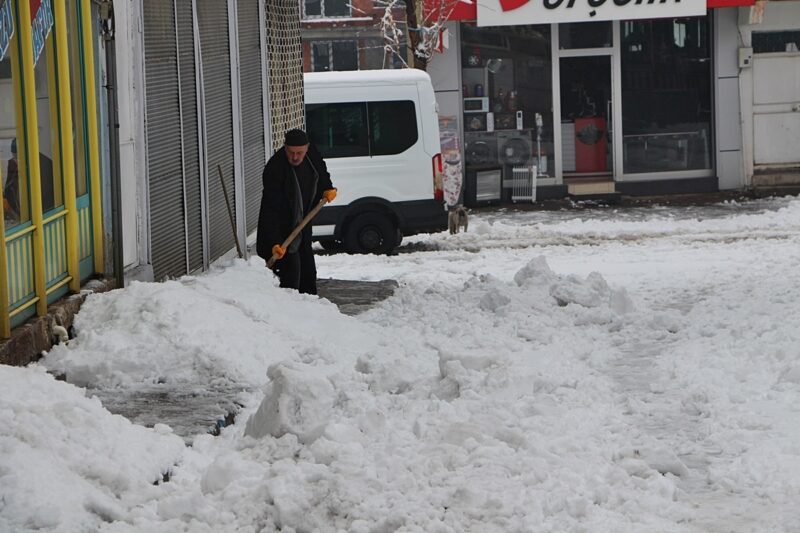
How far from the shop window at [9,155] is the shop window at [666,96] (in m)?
17.3

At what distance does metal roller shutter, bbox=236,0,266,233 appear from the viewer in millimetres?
15461

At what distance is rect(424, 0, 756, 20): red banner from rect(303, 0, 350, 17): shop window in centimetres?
959

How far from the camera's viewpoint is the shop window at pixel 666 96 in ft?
81.6

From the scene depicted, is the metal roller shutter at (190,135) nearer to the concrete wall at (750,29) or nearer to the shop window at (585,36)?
the shop window at (585,36)

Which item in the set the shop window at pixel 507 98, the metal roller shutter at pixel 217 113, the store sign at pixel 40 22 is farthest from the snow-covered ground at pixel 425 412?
the shop window at pixel 507 98

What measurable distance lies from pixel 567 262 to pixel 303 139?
5677 millimetres

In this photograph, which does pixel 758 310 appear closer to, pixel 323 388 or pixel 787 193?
pixel 323 388

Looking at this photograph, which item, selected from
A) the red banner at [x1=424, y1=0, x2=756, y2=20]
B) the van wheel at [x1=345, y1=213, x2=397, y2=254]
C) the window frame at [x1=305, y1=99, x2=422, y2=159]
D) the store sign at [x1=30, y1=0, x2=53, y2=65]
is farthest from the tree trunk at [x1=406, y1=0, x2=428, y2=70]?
the store sign at [x1=30, y1=0, x2=53, y2=65]

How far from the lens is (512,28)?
24.4m

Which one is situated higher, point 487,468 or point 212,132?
point 212,132

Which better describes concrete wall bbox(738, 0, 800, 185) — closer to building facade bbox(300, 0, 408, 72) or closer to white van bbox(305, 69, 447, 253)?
white van bbox(305, 69, 447, 253)

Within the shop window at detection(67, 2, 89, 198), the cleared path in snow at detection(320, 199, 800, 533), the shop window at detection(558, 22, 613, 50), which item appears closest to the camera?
the cleared path in snow at detection(320, 199, 800, 533)

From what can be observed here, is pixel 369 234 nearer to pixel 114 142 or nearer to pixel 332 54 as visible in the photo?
pixel 114 142

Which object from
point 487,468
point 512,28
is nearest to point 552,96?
point 512,28
